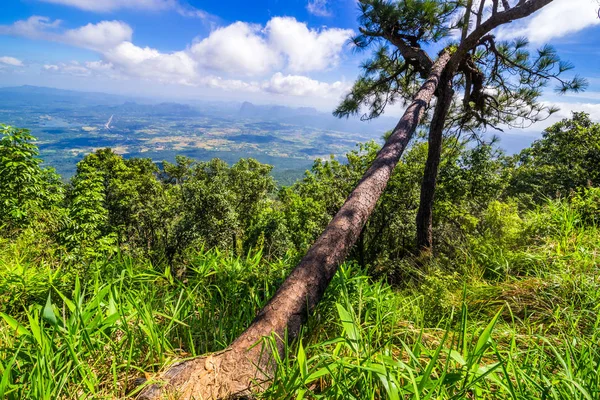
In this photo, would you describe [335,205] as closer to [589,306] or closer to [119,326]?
[589,306]

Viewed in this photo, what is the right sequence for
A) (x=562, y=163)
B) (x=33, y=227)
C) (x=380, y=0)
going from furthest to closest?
1. (x=562, y=163)
2. (x=33, y=227)
3. (x=380, y=0)

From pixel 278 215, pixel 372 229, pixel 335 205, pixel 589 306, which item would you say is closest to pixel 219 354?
pixel 589 306

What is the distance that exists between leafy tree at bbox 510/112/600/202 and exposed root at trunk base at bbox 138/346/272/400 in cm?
960

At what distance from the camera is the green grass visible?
1003 millimetres

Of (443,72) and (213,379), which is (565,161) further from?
(213,379)

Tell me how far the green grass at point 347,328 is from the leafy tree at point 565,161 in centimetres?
773

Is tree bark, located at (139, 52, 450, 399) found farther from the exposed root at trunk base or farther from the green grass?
the green grass

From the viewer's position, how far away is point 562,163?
38.6ft

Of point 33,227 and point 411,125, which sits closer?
point 411,125

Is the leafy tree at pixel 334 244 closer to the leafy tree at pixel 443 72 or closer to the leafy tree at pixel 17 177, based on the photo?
the leafy tree at pixel 443 72

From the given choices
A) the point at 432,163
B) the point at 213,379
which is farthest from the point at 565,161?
the point at 213,379

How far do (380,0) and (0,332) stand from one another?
5868mm

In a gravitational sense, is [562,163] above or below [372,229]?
above

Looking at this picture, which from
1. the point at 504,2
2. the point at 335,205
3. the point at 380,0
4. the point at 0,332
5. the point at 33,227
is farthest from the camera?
the point at 335,205
